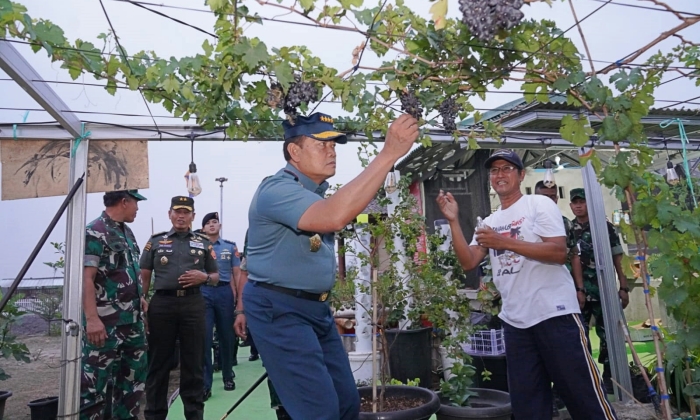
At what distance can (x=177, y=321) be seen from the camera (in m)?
Result: 4.47

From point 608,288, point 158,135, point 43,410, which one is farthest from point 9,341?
point 608,288

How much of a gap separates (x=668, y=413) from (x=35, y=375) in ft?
26.4

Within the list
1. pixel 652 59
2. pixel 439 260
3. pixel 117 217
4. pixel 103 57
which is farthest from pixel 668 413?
pixel 117 217

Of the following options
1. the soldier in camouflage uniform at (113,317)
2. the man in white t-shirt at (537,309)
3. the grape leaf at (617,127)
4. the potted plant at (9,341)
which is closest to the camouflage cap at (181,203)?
the soldier in camouflage uniform at (113,317)

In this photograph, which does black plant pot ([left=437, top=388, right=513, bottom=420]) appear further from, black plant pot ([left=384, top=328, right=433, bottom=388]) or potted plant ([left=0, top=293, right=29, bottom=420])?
potted plant ([left=0, top=293, right=29, bottom=420])

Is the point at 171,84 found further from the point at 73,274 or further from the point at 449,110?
the point at 73,274

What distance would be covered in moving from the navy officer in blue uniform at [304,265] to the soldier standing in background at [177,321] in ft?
7.56

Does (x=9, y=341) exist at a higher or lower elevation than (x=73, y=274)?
lower

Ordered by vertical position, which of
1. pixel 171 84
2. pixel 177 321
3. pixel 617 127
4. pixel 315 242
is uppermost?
pixel 171 84

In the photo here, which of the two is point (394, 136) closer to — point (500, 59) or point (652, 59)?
point (500, 59)

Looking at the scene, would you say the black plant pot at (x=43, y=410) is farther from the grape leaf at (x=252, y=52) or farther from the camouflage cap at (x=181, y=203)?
the grape leaf at (x=252, y=52)

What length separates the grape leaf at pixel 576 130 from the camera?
2148mm

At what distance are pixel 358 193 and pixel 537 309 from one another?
143 cm

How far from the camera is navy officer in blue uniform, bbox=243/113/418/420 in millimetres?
2057
